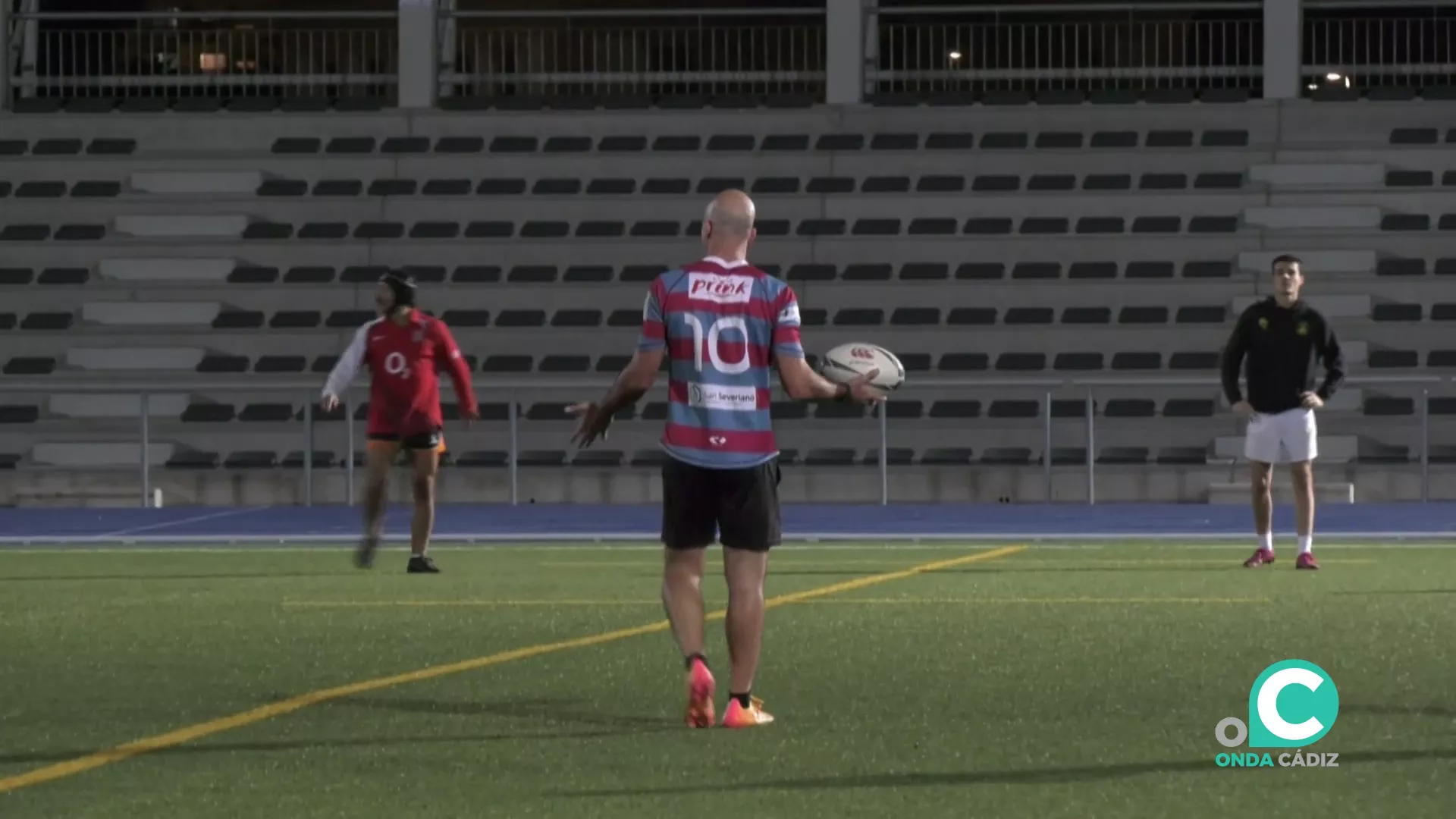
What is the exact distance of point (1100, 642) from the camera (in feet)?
35.3

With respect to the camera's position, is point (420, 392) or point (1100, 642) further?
point (420, 392)

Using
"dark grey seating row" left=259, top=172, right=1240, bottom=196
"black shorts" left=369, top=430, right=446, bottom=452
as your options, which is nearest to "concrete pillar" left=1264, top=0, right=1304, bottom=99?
"dark grey seating row" left=259, top=172, right=1240, bottom=196

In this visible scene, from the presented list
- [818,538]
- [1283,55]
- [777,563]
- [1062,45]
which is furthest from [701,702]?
[1062,45]

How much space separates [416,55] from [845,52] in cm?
582

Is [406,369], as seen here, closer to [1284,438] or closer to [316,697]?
[1284,438]

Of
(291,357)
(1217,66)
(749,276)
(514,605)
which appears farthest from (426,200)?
(749,276)

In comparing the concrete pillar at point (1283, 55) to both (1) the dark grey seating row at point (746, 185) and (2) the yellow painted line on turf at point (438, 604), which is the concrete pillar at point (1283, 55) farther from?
(2) the yellow painted line on turf at point (438, 604)

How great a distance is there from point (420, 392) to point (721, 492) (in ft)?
26.2

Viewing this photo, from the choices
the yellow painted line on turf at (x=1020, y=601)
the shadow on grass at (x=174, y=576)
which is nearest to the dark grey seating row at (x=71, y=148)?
the shadow on grass at (x=174, y=576)

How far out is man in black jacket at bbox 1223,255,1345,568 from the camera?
15.4 m

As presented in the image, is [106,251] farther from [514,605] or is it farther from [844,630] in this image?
[844,630]

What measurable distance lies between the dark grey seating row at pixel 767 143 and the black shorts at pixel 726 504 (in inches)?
928

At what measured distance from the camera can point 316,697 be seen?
8.92 meters

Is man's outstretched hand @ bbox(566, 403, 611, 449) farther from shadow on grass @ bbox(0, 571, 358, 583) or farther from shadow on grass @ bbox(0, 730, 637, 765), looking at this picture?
shadow on grass @ bbox(0, 571, 358, 583)
